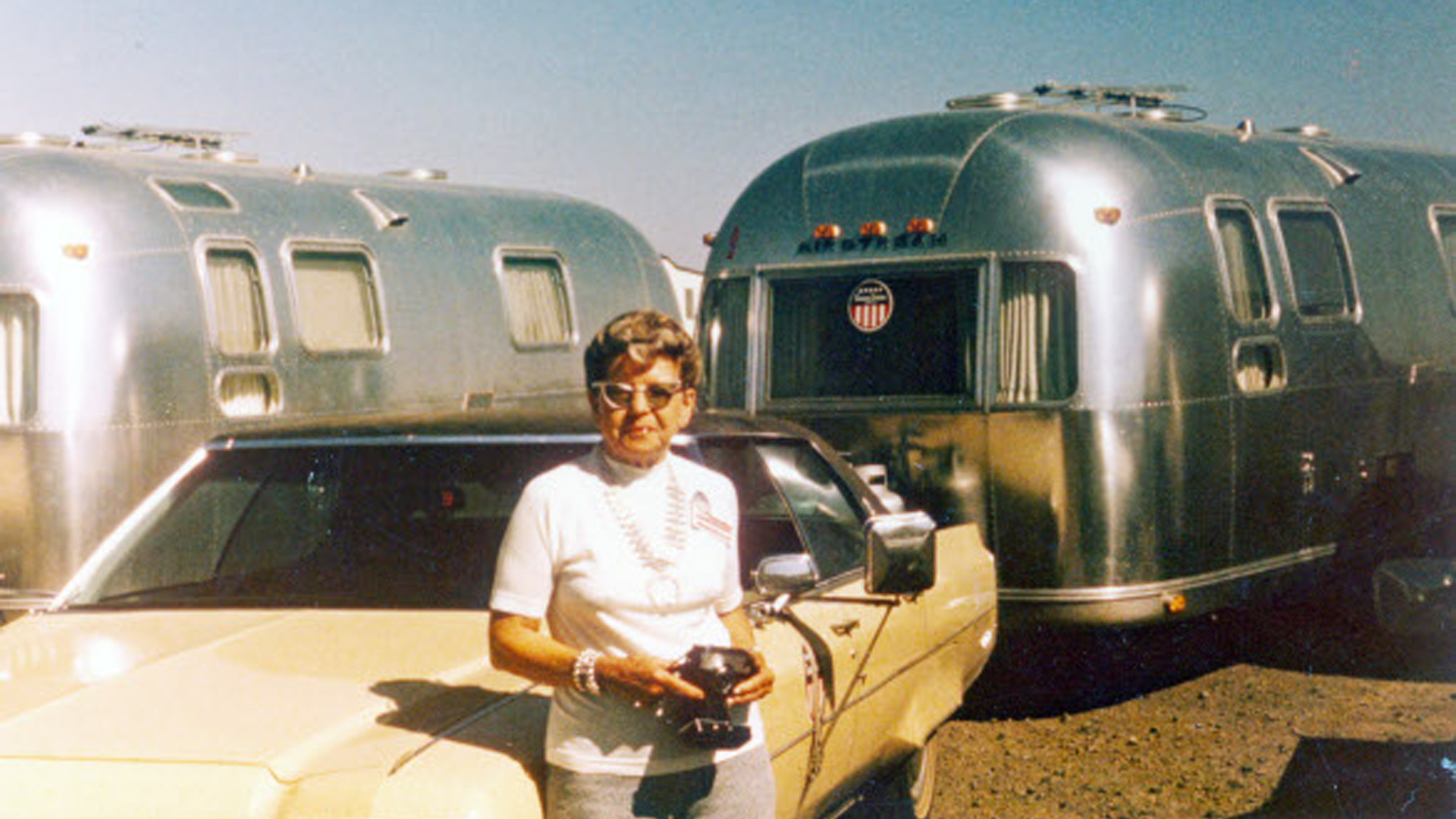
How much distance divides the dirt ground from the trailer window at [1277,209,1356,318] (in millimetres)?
1836

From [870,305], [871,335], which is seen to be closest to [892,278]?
[870,305]

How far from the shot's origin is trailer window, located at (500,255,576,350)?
1188 cm

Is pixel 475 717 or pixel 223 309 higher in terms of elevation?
pixel 223 309

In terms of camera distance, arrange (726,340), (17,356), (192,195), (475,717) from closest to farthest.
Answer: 1. (475,717)
2. (17,356)
3. (726,340)
4. (192,195)

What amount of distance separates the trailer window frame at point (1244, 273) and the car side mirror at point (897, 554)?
4668 mm

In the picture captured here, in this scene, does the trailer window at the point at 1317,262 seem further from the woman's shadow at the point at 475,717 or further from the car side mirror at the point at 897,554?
the woman's shadow at the point at 475,717

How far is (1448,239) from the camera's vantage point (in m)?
10.7

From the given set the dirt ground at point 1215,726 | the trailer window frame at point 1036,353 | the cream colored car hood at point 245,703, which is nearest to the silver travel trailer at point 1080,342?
the trailer window frame at point 1036,353

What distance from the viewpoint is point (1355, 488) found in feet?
31.1

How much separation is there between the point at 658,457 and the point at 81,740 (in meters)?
1.24

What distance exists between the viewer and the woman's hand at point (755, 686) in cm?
321

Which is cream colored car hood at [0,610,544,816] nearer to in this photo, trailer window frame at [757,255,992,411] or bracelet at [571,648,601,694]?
bracelet at [571,648,601,694]

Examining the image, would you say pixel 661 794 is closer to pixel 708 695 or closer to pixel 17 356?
pixel 708 695

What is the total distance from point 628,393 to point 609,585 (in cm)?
37
